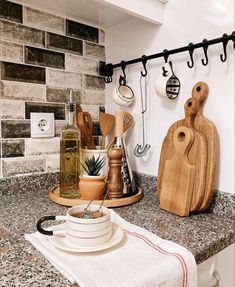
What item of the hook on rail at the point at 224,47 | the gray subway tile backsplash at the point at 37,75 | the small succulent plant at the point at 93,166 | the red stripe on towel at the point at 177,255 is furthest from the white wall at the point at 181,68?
the red stripe on towel at the point at 177,255

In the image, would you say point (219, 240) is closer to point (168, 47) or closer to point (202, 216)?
point (202, 216)

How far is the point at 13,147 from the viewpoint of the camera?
1.00 metres

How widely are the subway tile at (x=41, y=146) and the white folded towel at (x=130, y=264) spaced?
18.1 inches

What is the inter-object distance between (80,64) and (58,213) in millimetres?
665

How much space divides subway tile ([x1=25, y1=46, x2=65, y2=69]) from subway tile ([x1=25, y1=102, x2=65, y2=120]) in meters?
0.16

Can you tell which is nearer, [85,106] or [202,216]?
[202,216]

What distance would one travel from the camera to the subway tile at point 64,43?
42.6 inches

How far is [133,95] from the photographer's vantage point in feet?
3.68

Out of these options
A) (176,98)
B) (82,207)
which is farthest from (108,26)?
(82,207)

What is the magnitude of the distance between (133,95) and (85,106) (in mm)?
234

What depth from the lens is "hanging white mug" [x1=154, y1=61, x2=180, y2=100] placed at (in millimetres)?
945

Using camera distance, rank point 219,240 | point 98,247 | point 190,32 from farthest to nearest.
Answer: point 190,32 < point 219,240 < point 98,247

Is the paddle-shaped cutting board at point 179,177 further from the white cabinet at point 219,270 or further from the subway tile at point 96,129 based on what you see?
the subway tile at point 96,129

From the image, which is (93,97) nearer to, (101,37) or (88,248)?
(101,37)
